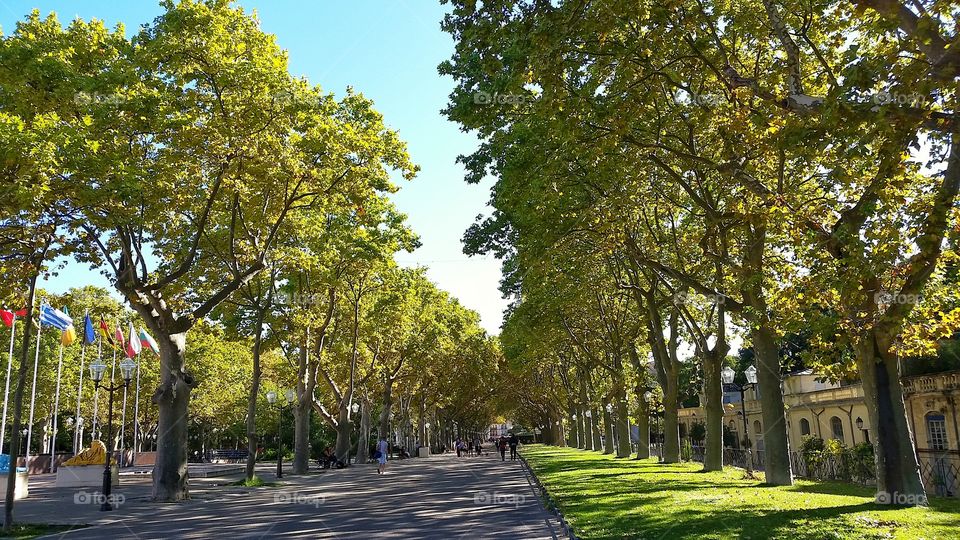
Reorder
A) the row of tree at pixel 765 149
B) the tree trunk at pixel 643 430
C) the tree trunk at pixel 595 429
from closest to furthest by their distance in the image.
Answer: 1. the row of tree at pixel 765 149
2. the tree trunk at pixel 643 430
3. the tree trunk at pixel 595 429

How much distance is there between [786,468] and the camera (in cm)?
1691

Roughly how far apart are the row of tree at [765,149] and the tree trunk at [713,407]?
276 centimetres

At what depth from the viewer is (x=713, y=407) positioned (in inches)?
858

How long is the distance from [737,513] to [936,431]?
2135cm

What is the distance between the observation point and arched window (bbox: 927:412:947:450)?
26.9 metres

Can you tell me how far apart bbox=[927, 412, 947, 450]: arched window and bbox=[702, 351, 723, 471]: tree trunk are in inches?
451

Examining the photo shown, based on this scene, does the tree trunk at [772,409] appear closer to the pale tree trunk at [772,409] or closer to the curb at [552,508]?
the pale tree trunk at [772,409]

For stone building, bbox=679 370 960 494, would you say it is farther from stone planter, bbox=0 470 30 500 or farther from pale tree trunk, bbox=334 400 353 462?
pale tree trunk, bbox=334 400 353 462

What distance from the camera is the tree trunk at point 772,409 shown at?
16484mm

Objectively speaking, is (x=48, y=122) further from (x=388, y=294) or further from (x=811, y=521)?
(x=388, y=294)

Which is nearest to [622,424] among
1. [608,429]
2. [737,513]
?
[608,429]

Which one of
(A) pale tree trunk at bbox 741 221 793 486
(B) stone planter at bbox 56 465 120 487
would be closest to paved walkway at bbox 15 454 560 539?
(B) stone planter at bbox 56 465 120 487

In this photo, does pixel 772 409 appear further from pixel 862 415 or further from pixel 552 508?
pixel 862 415

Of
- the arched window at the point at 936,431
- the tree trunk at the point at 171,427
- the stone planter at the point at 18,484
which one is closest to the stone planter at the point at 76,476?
the stone planter at the point at 18,484
